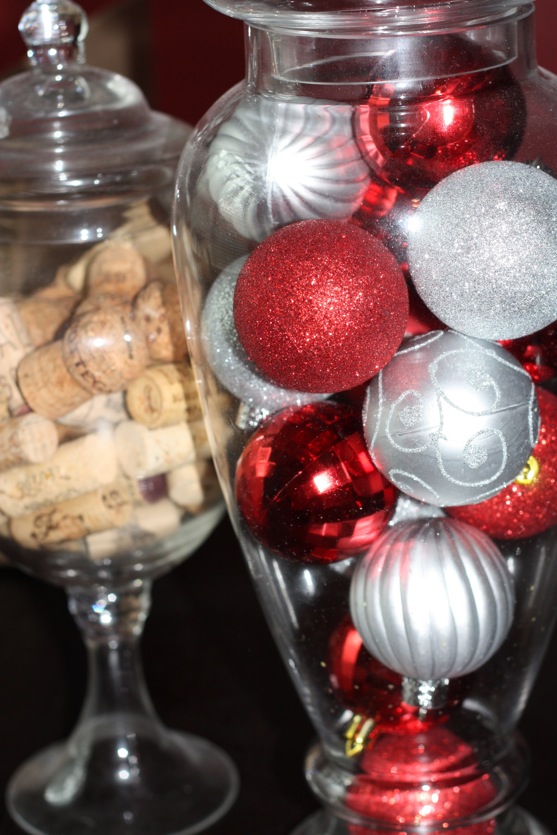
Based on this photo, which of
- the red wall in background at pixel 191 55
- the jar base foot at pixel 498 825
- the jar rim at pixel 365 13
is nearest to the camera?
the jar rim at pixel 365 13

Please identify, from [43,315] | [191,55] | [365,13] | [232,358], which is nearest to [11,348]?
[43,315]

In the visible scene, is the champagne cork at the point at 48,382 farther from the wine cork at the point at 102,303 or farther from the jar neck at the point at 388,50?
the jar neck at the point at 388,50

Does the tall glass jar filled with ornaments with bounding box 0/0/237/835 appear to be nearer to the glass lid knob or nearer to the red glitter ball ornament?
the glass lid knob

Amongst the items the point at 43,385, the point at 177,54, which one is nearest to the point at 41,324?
the point at 43,385

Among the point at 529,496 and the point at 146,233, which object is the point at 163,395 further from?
the point at 529,496

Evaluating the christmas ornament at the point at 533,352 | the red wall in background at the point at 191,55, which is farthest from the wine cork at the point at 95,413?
the red wall in background at the point at 191,55
